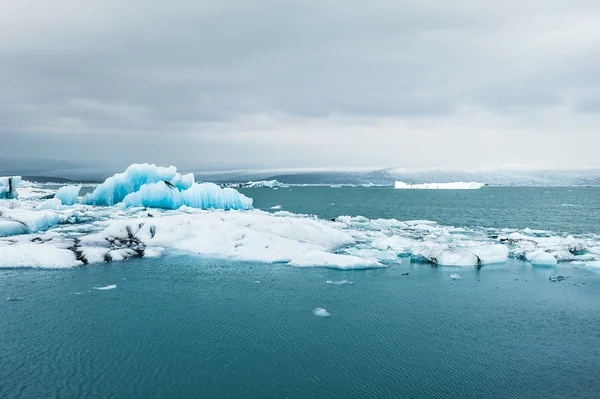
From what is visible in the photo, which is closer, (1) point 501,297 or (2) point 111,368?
(2) point 111,368

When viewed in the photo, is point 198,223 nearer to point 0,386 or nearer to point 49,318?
point 49,318

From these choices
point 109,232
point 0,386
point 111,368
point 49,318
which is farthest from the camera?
point 109,232

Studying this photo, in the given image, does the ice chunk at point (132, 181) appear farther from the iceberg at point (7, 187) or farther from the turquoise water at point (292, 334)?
the turquoise water at point (292, 334)

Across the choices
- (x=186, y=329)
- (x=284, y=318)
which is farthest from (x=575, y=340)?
(x=186, y=329)

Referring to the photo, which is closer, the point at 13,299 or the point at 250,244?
the point at 13,299

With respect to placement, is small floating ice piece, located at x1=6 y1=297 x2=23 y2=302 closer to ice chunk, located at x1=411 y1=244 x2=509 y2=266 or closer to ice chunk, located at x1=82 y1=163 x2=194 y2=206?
ice chunk, located at x1=411 y1=244 x2=509 y2=266

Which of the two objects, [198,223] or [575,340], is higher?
[198,223]

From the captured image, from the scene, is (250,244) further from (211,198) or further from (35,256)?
(211,198)

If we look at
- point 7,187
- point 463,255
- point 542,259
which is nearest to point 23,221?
point 463,255
